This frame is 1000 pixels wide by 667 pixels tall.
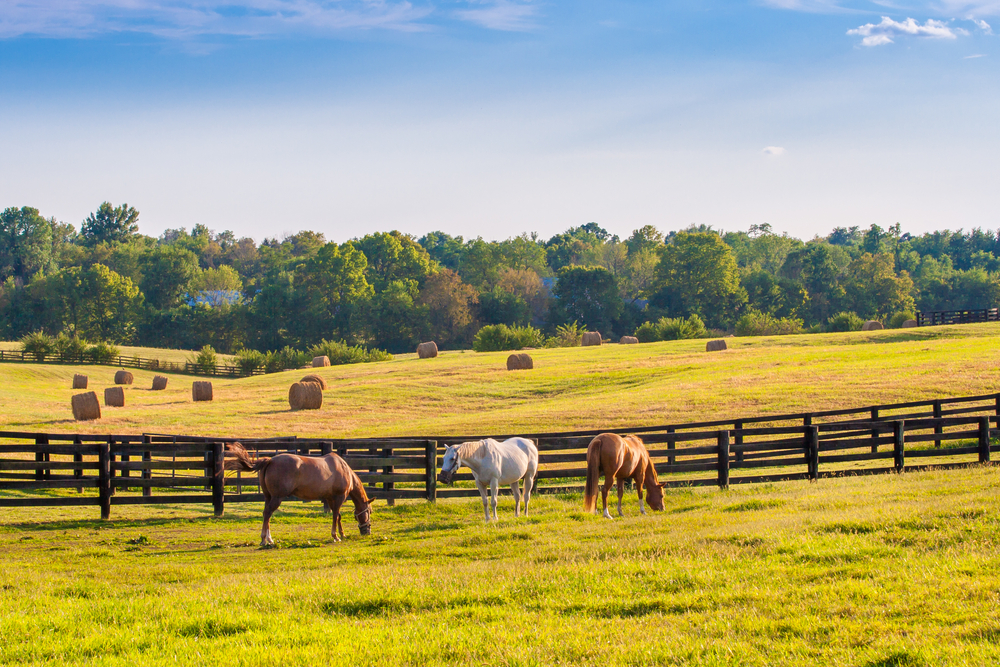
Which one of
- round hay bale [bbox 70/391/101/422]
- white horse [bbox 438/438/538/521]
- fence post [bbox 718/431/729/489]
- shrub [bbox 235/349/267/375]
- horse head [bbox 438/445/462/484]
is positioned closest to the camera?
horse head [bbox 438/445/462/484]

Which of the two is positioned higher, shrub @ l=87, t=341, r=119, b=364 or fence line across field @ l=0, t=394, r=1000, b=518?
shrub @ l=87, t=341, r=119, b=364

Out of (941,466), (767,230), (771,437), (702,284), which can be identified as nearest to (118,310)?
(702,284)

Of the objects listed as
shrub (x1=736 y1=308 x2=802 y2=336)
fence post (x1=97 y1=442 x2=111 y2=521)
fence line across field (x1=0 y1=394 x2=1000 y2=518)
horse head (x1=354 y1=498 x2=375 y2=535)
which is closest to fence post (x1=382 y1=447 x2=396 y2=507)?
fence line across field (x1=0 y1=394 x2=1000 y2=518)

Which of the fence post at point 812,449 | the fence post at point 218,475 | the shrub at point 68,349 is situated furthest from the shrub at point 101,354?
the fence post at point 812,449

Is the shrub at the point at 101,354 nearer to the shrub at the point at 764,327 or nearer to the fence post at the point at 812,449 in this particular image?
the shrub at the point at 764,327

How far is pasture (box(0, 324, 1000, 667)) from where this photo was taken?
5.93 m

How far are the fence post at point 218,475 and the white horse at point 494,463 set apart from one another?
395 cm

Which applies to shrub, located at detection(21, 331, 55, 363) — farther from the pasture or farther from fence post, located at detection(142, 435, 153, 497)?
the pasture

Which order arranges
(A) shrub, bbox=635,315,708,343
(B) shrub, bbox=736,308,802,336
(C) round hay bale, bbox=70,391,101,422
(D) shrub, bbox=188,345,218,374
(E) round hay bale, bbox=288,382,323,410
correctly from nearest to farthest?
(C) round hay bale, bbox=70,391,101,422 < (E) round hay bale, bbox=288,382,323,410 < (D) shrub, bbox=188,345,218,374 < (A) shrub, bbox=635,315,708,343 < (B) shrub, bbox=736,308,802,336

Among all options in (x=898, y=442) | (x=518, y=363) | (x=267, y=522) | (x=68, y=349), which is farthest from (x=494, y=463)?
(x=68, y=349)

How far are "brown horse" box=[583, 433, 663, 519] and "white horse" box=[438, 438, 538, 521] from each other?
986 mm

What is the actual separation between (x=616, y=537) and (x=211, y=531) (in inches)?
241

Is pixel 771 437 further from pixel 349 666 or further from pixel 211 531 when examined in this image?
pixel 349 666

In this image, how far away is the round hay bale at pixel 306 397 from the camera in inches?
1407
